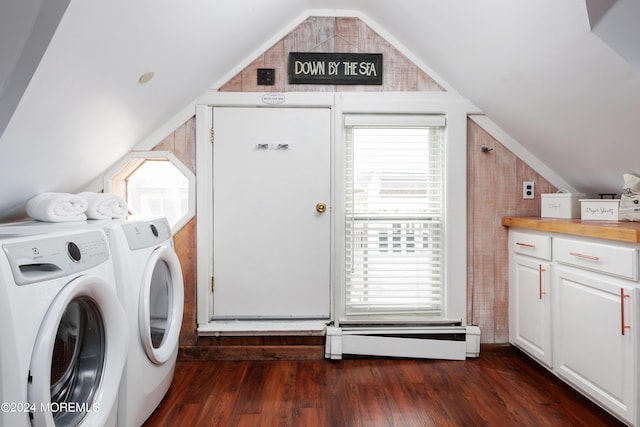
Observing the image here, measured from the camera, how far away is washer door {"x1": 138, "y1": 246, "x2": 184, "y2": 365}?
155 cm

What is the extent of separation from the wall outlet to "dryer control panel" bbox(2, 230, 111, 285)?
237 cm

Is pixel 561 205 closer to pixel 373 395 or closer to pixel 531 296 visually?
pixel 531 296

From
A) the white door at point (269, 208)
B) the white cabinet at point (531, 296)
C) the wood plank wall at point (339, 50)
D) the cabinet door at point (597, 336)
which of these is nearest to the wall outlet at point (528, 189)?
the white cabinet at point (531, 296)

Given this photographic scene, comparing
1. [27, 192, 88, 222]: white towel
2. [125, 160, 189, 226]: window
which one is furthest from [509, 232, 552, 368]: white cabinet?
[27, 192, 88, 222]: white towel

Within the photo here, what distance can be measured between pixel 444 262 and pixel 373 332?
636 millimetres

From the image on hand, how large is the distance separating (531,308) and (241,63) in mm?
2278

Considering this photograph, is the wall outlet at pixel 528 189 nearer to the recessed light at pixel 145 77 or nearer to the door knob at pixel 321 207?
the door knob at pixel 321 207

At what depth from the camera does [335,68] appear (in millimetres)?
2396

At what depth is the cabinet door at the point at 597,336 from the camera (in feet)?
4.98

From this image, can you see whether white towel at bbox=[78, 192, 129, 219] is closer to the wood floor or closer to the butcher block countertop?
the wood floor

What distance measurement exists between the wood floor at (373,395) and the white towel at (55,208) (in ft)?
3.20

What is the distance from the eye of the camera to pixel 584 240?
5.84ft

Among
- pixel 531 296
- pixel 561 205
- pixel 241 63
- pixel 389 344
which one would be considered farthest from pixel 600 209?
pixel 241 63

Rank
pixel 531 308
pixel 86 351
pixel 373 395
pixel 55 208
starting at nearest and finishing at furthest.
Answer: pixel 86 351 → pixel 55 208 → pixel 373 395 → pixel 531 308
